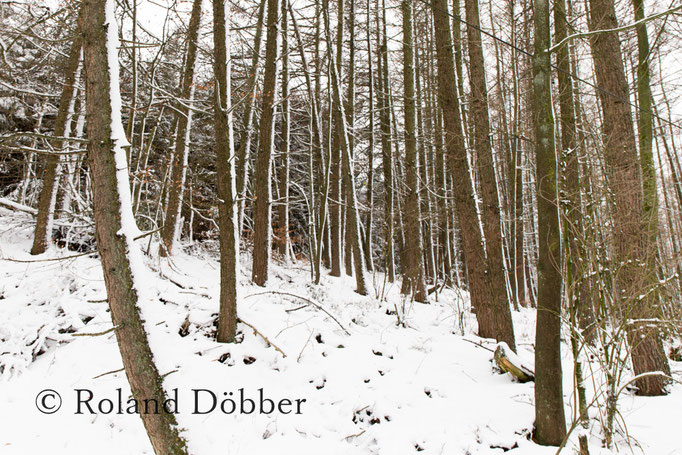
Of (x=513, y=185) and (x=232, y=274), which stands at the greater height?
(x=513, y=185)

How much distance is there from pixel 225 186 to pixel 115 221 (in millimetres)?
1882

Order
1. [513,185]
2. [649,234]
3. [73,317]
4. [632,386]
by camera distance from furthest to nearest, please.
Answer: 1. [513,185]
2. [73,317]
3. [632,386]
4. [649,234]

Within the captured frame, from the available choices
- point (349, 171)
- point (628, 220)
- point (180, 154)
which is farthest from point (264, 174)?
point (628, 220)

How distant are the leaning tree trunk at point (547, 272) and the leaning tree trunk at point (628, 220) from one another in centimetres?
50

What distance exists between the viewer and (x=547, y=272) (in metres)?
3.27

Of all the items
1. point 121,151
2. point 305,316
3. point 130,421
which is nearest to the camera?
point 121,151

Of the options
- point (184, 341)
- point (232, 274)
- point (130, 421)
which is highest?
point (232, 274)

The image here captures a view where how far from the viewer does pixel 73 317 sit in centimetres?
472

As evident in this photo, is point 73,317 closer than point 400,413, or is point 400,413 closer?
point 400,413

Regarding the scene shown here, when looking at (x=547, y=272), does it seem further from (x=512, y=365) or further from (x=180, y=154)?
(x=180, y=154)

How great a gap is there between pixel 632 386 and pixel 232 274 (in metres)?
5.00

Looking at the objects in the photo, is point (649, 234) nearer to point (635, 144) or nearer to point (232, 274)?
point (635, 144)

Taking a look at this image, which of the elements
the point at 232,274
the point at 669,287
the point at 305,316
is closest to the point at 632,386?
the point at 669,287

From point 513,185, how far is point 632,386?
8148mm
